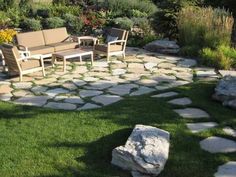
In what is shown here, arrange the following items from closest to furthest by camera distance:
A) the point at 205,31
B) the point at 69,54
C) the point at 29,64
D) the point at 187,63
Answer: the point at 29,64 → the point at 69,54 → the point at 187,63 → the point at 205,31

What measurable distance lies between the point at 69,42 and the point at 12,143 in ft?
17.2

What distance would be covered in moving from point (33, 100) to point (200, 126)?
2.70m

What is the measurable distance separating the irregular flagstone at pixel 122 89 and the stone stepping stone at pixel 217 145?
220cm

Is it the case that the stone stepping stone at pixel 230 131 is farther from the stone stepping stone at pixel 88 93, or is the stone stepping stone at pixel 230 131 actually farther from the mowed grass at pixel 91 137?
the stone stepping stone at pixel 88 93

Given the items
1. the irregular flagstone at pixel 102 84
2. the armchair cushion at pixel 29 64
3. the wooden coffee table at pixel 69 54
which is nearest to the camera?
the irregular flagstone at pixel 102 84

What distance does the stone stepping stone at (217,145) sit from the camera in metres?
4.72

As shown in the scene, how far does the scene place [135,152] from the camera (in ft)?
14.1

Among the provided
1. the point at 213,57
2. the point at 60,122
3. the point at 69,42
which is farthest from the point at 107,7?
the point at 60,122

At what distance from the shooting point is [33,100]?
6.45 metres

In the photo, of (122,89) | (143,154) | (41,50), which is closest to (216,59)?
(122,89)

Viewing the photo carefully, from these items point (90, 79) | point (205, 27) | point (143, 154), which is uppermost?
point (205, 27)

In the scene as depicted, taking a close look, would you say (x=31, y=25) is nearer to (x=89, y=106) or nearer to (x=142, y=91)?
(x=142, y=91)

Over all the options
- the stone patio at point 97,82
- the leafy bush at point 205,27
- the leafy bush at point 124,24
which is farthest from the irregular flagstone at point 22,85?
the leafy bush at point 124,24

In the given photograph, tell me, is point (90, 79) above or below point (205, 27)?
below
